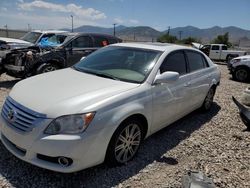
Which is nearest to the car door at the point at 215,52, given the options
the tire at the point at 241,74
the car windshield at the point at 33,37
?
the tire at the point at 241,74

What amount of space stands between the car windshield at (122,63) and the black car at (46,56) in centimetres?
364

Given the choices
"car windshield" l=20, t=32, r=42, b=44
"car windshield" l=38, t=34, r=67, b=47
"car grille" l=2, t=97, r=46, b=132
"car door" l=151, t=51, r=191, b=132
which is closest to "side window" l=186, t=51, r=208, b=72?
"car door" l=151, t=51, r=191, b=132

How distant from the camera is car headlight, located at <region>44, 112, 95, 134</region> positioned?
2.93 metres

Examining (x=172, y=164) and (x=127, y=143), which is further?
(x=172, y=164)

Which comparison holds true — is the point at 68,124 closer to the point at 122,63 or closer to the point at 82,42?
the point at 122,63

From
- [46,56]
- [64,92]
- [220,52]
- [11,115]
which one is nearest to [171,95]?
[64,92]

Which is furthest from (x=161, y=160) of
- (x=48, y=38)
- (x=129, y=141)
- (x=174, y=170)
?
(x=48, y=38)

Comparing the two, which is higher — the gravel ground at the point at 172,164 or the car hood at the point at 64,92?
the car hood at the point at 64,92

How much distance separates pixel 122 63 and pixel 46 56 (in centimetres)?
444

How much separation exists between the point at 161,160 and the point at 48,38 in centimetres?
844

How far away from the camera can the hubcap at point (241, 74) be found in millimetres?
11844

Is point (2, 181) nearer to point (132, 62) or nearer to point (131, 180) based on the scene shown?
point (131, 180)

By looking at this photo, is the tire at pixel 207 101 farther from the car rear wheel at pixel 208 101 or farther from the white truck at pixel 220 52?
the white truck at pixel 220 52

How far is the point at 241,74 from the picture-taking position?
39.1ft
